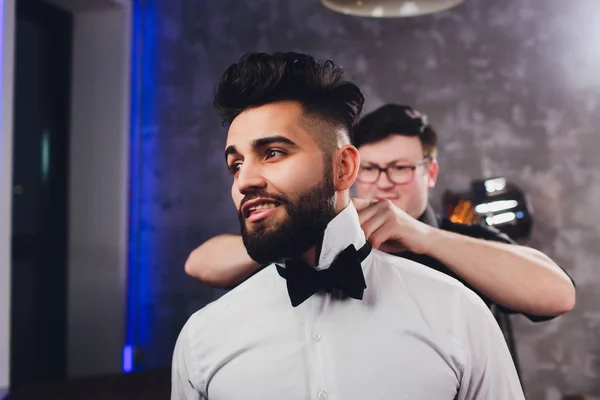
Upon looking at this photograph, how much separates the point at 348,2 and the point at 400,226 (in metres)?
0.69

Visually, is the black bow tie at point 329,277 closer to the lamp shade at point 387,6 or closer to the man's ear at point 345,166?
the man's ear at point 345,166

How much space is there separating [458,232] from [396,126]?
38 centimetres

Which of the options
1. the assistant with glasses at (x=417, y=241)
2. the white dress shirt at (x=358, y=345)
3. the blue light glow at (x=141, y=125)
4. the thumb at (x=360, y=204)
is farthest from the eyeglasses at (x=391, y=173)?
the blue light glow at (x=141, y=125)

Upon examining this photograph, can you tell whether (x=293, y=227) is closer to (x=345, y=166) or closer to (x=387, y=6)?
(x=345, y=166)

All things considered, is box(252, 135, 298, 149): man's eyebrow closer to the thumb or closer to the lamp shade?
the thumb

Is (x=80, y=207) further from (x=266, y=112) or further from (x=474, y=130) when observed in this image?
(x=474, y=130)

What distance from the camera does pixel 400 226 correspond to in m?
1.51

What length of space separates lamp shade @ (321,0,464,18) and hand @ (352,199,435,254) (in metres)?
0.60

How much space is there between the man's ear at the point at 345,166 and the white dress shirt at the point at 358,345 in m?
0.07

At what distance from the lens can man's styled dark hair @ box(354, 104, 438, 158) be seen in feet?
5.72

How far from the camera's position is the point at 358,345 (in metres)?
1.35

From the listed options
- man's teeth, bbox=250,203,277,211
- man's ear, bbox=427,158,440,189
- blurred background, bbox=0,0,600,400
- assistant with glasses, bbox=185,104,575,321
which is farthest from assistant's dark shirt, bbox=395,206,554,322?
blurred background, bbox=0,0,600,400

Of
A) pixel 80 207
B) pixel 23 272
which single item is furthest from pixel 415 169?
pixel 23 272

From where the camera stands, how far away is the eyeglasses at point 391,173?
1753 mm
